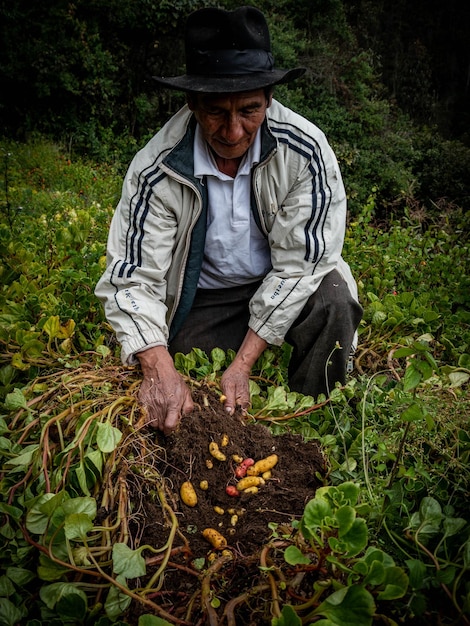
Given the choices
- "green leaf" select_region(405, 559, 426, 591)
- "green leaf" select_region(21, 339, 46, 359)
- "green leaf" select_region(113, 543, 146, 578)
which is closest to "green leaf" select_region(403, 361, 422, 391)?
"green leaf" select_region(405, 559, 426, 591)

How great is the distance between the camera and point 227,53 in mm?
1843

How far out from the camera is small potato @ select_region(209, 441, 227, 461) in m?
1.58

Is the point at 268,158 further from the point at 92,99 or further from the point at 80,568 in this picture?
the point at 92,99

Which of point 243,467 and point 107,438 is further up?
point 107,438

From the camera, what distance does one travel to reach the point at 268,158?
81.4 inches

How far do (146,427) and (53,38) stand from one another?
10.1 meters

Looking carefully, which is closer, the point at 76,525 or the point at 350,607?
the point at 350,607

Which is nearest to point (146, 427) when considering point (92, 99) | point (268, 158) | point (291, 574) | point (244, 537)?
point (244, 537)

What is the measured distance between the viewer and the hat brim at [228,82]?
178 cm

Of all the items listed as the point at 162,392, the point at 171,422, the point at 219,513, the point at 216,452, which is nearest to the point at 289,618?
the point at 219,513

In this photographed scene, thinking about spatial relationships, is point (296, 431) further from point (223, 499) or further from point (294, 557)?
point (294, 557)

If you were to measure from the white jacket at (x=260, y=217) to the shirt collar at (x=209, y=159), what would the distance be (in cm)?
2

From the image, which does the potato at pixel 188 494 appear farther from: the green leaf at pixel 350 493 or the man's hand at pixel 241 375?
the green leaf at pixel 350 493

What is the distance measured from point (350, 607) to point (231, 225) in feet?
5.06
